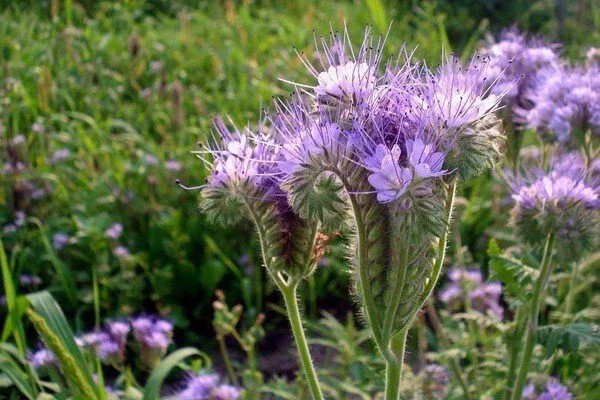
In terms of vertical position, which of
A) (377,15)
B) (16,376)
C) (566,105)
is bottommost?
(16,376)

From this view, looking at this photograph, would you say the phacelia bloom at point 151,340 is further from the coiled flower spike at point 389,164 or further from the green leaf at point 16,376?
the coiled flower spike at point 389,164

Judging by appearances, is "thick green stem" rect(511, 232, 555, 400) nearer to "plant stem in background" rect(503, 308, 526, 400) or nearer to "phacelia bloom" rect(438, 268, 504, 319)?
"plant stem in background" rect(503, 308, 526, 400)

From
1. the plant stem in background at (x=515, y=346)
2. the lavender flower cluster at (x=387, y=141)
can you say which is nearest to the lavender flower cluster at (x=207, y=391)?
the plant stem in background at (x=515, y=346)

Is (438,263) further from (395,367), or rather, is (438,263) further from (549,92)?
(549,92)

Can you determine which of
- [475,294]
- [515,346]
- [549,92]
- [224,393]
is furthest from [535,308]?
[475,294]

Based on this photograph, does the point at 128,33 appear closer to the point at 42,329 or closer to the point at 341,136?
the point at 42,329

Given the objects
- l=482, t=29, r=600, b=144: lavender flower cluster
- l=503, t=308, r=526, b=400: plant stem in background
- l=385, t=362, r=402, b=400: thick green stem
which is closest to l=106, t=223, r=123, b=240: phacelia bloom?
l=482, t=29, r=600, b=144: lavender flower cluster

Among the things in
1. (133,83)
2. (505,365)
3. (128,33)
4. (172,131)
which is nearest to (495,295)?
(505,365)
